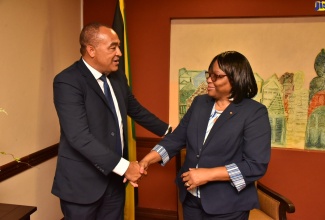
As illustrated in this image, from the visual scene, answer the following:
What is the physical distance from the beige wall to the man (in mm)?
556

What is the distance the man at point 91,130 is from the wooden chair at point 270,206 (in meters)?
0.69

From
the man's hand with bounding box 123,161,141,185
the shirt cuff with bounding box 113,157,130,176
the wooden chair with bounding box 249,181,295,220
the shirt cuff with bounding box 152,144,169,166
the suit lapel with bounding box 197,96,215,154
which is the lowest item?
the wooden chair with bounding box 249,181,295,220

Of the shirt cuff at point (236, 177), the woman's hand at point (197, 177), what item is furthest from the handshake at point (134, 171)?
the shirt cuff at point (236, 177)

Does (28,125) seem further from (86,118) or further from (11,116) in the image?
(86,118)

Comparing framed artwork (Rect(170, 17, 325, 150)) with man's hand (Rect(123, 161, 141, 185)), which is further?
framed artwork (Rect(170, 17, 325, 150))

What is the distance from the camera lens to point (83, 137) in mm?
1682

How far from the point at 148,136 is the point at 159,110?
273mm

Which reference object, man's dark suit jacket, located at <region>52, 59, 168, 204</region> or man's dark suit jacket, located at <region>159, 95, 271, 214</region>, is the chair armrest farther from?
man's dark suit jacket, located at <region>52, 59, 168, 204</region>

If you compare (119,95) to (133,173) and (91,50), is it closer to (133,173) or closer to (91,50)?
(91,50)

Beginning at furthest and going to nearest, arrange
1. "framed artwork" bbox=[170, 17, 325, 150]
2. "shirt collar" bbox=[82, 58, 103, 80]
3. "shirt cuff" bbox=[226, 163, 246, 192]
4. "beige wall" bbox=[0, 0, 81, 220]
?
"framed artwork" bbox=[170, 17, 325, 150]
"beige wall" bbox=[0, 0, 81, 220]
"shirt collar" bbox=[82, 58, 103, 80]
"shirt cuff" bbox=[226, 163, 246, 192]

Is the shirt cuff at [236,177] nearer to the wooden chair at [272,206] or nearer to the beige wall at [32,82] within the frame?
the wooden chair at [272,206]

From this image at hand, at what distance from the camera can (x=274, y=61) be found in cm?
271

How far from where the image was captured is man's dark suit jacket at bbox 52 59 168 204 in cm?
169

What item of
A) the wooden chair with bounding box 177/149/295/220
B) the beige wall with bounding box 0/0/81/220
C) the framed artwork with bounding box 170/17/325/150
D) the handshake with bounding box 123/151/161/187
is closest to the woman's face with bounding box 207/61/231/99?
the handshake with bounding box 123/151/161/187
